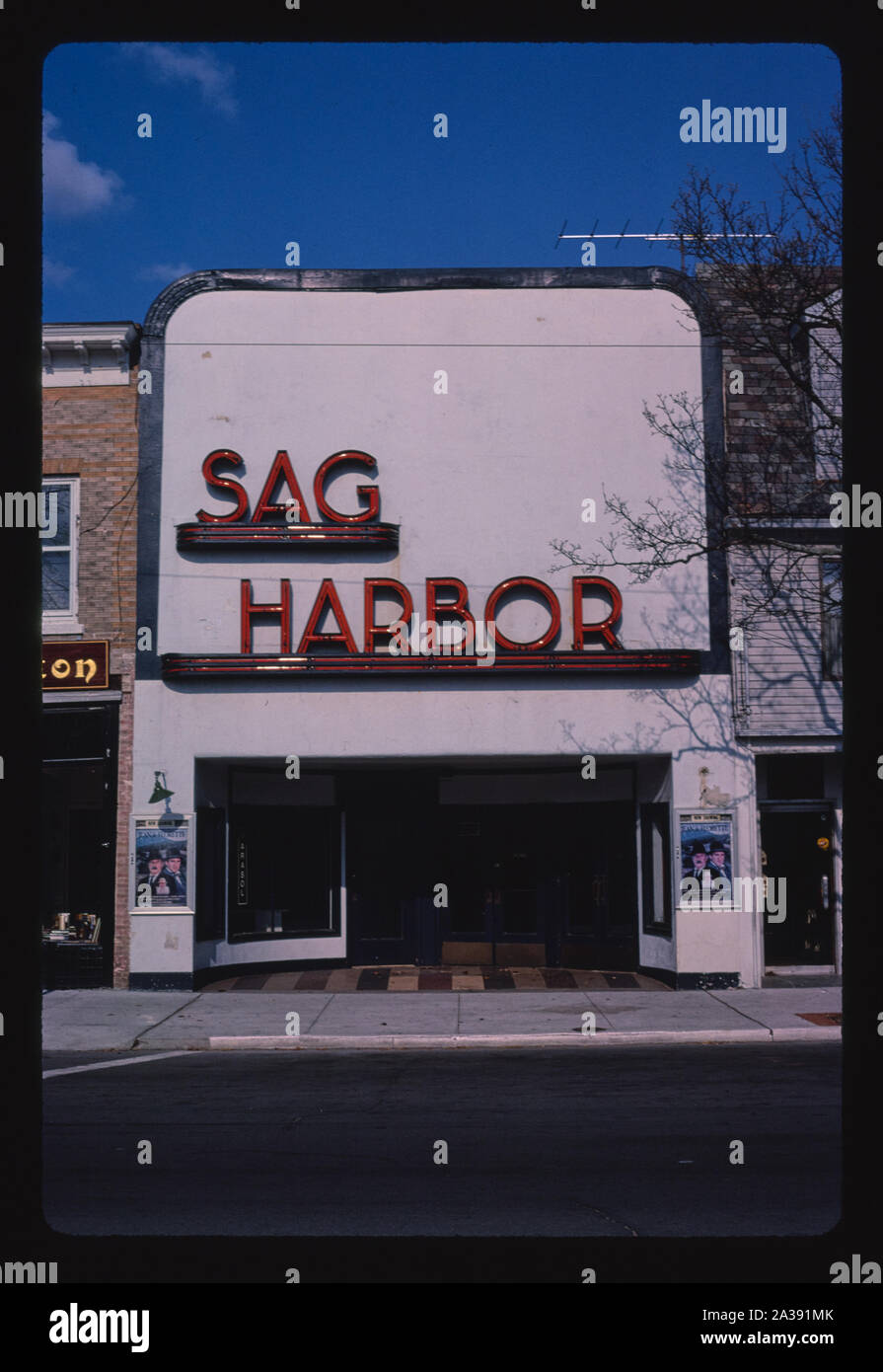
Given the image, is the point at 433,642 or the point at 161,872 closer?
the point at 161,872

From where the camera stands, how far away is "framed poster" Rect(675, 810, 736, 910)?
1772cm

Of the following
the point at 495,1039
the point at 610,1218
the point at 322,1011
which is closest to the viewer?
the point at 610,1218

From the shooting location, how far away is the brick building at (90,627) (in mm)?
18000

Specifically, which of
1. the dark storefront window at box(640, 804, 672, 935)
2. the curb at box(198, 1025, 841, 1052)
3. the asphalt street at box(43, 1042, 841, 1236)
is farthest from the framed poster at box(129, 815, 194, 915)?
the dark storefront window at box(640, 804, 672, 935)

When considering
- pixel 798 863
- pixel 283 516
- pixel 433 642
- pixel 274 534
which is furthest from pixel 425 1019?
pixel 283 516

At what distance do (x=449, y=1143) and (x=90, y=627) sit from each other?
459 inches

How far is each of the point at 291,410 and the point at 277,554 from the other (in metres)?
2.14

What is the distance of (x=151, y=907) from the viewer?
1764 centimetres

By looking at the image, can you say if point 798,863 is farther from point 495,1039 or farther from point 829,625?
point 495,1039

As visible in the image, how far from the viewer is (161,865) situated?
17.7 meters

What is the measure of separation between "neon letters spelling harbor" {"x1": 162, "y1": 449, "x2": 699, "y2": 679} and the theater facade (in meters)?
0.04

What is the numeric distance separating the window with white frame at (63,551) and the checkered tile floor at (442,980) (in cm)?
593
